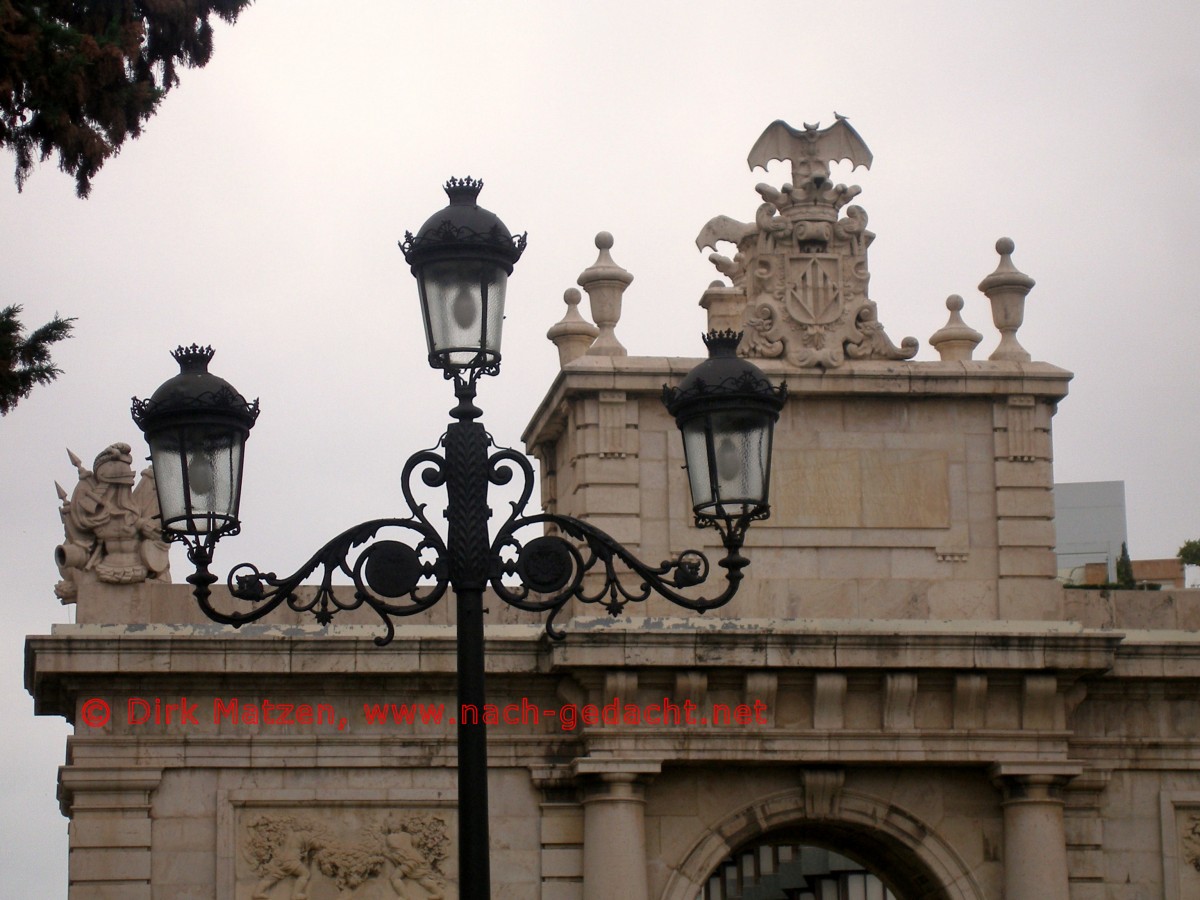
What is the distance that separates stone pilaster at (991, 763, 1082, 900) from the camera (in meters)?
21.1

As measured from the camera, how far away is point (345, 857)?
20.8m

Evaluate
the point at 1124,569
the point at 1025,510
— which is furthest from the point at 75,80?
the point at 1124,569

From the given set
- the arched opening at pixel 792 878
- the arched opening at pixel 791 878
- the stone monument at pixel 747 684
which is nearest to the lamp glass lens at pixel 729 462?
the stone monument at pixel 747 684

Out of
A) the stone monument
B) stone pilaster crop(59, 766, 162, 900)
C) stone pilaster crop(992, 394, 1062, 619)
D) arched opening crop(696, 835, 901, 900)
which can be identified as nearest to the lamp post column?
the stone monument

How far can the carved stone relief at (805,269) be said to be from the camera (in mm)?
21906

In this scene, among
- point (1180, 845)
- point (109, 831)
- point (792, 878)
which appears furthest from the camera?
point (792, 878)

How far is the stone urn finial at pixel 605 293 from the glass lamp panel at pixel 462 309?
9412 millimetres

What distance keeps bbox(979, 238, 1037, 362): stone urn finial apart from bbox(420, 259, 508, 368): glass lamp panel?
10.9 meters

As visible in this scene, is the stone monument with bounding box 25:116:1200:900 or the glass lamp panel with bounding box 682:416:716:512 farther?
the stone monument with bounding box 25:116:1200:900

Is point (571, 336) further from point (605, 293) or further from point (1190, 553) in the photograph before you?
point (1190, 553)

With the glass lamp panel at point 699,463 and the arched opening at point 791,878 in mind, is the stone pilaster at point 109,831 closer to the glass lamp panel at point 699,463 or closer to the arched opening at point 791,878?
the glass lamp panel at point 699,463

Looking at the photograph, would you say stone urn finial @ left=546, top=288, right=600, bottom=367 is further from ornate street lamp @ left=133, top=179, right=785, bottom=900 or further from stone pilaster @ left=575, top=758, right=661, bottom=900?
ornate street lamp @ left=133, top=179, right=785, bottom=900

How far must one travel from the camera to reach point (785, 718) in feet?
69.7

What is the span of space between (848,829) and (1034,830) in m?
1.74
